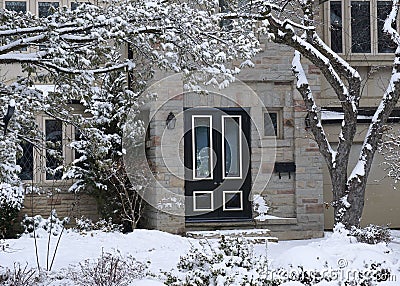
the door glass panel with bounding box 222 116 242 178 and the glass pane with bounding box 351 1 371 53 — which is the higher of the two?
the glass pane with bounding box 351 1 371 53

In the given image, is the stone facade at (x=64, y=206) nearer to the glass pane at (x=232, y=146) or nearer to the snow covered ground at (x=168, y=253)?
the snow covered ground at (x=168, y=253)

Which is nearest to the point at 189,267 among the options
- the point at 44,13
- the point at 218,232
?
the point at 218,232

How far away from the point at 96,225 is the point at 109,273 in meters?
5.26

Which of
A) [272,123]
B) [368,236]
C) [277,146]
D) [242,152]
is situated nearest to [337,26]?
[272,123]

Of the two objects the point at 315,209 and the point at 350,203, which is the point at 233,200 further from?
the point at 350,203

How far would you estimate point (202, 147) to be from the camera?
11.9 metres

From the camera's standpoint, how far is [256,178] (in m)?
11.8

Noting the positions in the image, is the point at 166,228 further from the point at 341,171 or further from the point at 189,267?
the point at 189,267

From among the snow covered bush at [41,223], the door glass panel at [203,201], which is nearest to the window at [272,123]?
the door glass panel at [203,201]

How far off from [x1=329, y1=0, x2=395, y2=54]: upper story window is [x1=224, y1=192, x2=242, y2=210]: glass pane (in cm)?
379

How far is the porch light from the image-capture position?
1135 centimetres

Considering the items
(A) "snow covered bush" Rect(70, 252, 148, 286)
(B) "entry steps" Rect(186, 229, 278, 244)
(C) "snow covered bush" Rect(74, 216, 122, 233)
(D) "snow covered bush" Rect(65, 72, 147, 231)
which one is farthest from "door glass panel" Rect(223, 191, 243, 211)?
(A) "snow covered bush" Rect(70, 252, 148, 286)

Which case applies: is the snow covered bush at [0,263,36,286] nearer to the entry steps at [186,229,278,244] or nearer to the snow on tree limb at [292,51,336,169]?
the entry steps at [186,229,278,244]

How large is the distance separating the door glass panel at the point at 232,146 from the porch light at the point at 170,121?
1.15 m
